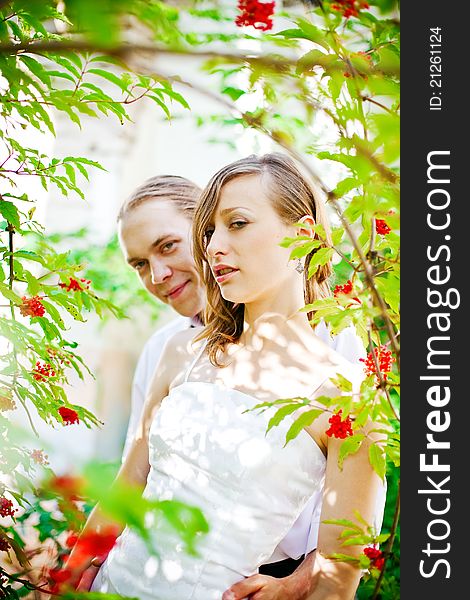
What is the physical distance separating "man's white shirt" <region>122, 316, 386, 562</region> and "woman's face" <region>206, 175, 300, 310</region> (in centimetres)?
22

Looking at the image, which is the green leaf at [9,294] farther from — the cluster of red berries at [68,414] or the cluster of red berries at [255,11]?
the cluster of red berries at [255,11]

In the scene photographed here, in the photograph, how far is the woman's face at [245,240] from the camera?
164 centimetres

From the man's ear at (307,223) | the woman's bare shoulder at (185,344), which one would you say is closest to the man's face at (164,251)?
the woman's bare shoulder at (185,344)

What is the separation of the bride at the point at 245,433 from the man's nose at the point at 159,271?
0.37 metres

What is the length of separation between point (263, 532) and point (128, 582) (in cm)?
32

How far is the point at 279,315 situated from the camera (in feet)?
5.81

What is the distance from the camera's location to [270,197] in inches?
66.1

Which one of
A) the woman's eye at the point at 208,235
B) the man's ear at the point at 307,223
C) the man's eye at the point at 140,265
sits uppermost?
the man's eye at the point at 140,265

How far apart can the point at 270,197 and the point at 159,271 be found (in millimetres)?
632

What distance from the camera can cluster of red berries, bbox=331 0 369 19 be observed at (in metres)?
1.06

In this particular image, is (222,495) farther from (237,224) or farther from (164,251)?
(164,251)

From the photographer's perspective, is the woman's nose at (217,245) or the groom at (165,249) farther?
the groom at (165,249)

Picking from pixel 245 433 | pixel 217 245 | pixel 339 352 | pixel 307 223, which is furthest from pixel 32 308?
pixel 339 352

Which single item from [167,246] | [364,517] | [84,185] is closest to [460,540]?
[364,517]
